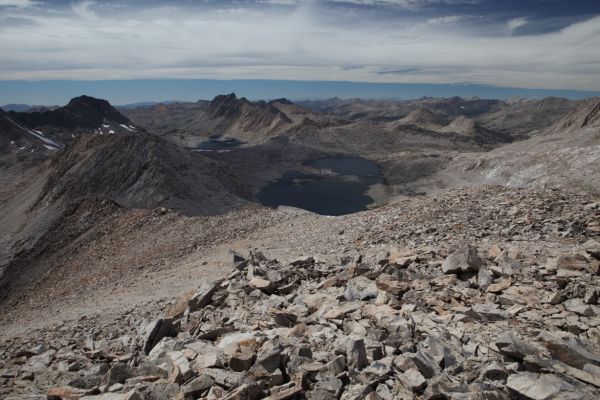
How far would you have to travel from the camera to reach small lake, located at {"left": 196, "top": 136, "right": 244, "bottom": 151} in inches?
5528

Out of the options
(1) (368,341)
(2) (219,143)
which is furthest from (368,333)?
(2) (219,143)

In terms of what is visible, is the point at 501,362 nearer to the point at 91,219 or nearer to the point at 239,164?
the point at 91,219

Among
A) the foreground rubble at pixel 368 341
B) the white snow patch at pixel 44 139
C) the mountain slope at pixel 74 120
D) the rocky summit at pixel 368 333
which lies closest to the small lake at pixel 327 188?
the mountain slope at pixel 74 120

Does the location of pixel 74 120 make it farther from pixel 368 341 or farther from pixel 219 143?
pixel 368 341

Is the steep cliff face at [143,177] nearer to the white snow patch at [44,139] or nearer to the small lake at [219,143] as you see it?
the white snow patch at [44,139]

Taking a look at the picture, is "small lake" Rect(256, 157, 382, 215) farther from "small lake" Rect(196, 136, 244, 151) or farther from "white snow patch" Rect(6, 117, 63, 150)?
"white snow patch" Rect(6, 117, 63, 150)

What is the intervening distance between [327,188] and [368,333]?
2949 inches

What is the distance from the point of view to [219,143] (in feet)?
498

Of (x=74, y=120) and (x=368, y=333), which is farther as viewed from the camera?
(x=74, y=120)

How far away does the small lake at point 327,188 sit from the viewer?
6888 cm

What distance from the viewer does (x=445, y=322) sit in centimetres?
818

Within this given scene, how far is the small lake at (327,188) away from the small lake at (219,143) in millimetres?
43477

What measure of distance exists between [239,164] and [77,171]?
5654cm

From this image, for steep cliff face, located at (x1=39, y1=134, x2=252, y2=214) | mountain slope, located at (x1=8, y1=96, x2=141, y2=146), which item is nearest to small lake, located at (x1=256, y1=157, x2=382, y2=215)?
steep cliff face, located at (x1=39, y1=134, x2=252, y2=214)
